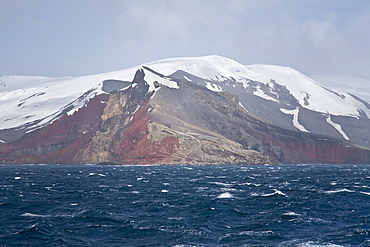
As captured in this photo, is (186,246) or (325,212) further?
(325,212)

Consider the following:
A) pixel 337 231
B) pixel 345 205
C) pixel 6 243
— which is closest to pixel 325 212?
pixel 345 205

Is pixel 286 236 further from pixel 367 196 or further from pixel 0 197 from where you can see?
pixel 0 197

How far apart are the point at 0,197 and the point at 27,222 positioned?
20490mm

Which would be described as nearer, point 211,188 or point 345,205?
point 345,205

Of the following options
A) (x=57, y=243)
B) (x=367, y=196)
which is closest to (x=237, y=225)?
(x=57, y=243)

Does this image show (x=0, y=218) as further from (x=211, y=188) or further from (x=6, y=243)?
(x=211, y=188)

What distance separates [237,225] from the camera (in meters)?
46.4

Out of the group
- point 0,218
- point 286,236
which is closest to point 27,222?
point 0,218

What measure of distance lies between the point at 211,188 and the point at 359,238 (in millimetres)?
39691

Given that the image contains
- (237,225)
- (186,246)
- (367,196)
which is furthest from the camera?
(367,196)

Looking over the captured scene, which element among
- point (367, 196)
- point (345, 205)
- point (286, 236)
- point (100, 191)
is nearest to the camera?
point (286, 236)

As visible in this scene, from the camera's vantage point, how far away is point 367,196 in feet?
214

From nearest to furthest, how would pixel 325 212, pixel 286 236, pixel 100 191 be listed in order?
pixel 286 236 < pixel 325 212 < pixel 100 191

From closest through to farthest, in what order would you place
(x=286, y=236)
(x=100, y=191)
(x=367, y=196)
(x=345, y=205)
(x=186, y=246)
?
(x=186, y=246) → (x=286, y=236) → (x=345, y=205) → (x=367, y=196) → (x=100, y=191)
